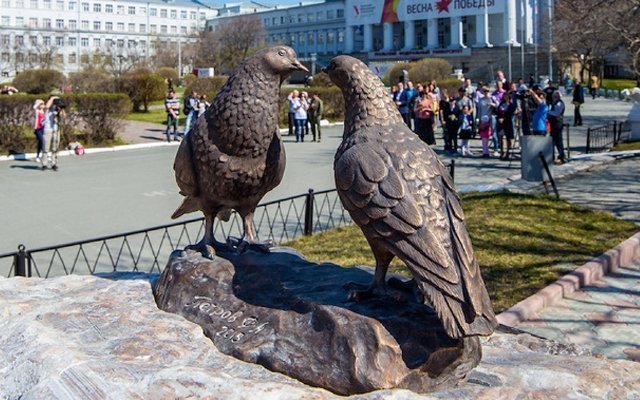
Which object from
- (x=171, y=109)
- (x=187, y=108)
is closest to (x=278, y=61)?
(x=187, y=108)

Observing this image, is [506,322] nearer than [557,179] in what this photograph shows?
Yes

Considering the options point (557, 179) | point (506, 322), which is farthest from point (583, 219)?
point (506, 322)

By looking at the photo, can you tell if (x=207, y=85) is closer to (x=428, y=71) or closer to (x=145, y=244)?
(x=428, y=71)

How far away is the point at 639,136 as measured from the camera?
695 inches

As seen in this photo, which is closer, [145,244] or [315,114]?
[145,244]

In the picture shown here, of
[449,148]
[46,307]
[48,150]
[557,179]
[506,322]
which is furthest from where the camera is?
[449,148]

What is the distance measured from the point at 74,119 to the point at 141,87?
35.5 feet

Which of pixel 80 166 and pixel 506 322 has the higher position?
pixel 80 166

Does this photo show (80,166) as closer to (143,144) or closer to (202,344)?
(143,144)

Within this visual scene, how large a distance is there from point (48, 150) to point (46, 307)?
483 inches

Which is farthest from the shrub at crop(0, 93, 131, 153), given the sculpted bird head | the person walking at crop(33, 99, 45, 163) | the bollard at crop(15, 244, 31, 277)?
the sculpted bird head

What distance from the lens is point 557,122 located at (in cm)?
1416

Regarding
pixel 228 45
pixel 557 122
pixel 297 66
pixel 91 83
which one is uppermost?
pixel 228 45

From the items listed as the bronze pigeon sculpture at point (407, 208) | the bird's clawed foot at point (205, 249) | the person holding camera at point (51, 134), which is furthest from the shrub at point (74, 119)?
the bronze pigeon sculpture at point (407, 208)
